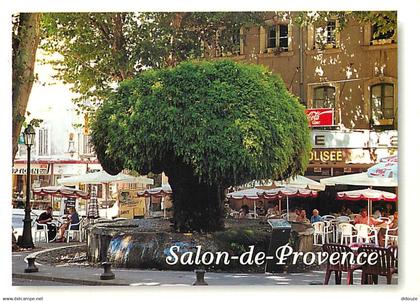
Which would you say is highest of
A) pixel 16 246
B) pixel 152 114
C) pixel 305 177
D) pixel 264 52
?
pixel 264 52

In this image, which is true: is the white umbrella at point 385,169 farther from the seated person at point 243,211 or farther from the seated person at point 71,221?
the seated person at point 71,221

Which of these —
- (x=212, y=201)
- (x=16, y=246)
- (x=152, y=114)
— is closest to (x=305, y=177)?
(x=212, y=201)

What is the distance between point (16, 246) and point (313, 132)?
4.22 metres

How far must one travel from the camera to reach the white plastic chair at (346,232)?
1145 cm

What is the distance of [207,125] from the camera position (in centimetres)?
1124

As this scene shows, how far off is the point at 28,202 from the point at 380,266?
4713 millimetres

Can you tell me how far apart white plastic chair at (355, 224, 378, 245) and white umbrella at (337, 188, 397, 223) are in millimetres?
310

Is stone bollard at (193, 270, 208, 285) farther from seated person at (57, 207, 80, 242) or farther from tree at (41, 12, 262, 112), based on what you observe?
tree at (41, 12, 262, 112)

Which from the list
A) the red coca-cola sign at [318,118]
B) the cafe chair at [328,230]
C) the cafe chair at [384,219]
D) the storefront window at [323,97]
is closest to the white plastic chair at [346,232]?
the cafe chair at [328,230]

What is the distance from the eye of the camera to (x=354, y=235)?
11492mm

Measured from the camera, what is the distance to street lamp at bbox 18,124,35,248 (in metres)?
11.1

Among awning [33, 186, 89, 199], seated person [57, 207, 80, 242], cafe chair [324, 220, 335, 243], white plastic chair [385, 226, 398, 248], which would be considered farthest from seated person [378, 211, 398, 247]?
seated person [57, 207, 80, 242]
